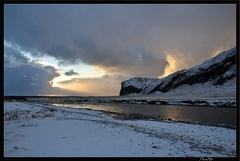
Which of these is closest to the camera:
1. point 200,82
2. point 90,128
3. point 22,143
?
point 22,143

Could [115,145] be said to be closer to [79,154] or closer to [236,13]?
[79,154]

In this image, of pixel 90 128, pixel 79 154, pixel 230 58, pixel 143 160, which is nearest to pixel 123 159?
pixel 143 160

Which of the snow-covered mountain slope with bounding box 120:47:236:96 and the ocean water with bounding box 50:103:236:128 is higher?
the snow-covered mountain slope with bounding box 120:47:236:96

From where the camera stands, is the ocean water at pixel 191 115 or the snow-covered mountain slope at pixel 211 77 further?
the snow-covered mountain slope at pixel 211 77

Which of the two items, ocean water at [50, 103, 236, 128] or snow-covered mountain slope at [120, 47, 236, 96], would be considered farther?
snow-covered mountain slope at [120, 47, 236, 96]

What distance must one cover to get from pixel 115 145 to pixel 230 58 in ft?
513

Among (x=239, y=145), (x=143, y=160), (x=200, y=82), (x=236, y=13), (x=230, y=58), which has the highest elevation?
(x=230, y=58)

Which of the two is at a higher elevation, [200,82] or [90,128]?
[200,82]

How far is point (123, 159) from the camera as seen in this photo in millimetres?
10172

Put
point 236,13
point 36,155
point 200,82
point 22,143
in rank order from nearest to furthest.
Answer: point 36,155
point 236,13
point 22,143
point 200,82

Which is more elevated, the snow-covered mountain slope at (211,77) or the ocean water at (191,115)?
the snow-covered mountain slope at (211,77)

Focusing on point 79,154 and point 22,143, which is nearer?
point 79,154

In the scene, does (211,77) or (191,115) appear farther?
(211,77)

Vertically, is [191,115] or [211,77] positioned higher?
[211,77]
